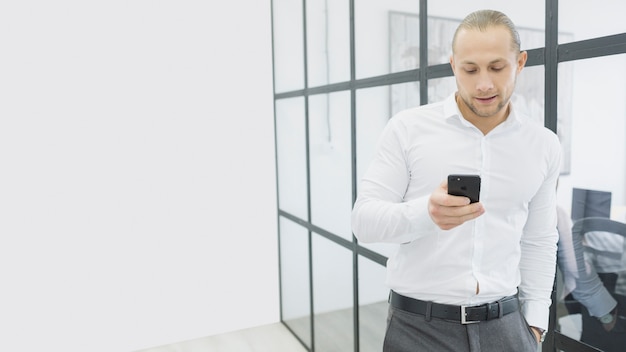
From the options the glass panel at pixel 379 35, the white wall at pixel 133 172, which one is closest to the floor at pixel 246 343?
the white wall at pixel 133 172

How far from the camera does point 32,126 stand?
111 inches

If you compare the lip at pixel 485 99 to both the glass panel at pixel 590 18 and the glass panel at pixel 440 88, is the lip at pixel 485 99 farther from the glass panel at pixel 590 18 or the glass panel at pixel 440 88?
the glass panel at pixel 440 88

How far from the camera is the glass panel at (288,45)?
116 inches

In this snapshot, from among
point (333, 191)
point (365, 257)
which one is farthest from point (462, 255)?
point (333, 191)

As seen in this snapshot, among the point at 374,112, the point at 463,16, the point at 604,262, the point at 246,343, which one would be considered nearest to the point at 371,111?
the point at 374,112

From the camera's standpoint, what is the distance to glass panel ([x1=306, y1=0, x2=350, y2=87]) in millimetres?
2414

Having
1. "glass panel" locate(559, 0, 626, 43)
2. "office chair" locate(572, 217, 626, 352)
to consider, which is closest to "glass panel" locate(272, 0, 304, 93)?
"glass panel" locate(559, 0, 626, 43)

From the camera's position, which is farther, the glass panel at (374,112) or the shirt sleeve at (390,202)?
the glass panel at (374,112)

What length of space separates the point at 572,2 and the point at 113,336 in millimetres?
3058

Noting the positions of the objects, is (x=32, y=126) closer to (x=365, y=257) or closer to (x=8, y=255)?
(x=8, y=255)

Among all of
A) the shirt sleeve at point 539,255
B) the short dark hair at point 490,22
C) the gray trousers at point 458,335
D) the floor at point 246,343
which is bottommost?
the floor at point 246,343

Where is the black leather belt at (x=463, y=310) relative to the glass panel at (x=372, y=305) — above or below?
above

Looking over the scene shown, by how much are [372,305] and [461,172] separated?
1276 mm

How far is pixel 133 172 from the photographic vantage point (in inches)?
120
